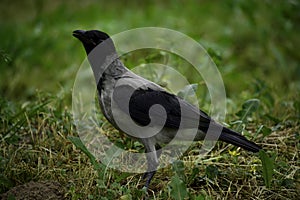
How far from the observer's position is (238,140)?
3939mm

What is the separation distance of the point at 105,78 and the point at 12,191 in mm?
1141

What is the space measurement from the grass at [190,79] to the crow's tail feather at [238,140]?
0.13m

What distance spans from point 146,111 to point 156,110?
0.08m

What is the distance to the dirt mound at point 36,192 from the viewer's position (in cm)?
356

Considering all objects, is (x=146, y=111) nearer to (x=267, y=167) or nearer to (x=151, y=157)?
(x=151, y=157)

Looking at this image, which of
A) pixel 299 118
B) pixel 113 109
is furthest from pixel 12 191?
pixel 299 118

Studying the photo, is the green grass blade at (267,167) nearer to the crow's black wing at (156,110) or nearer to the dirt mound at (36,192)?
the crow's black wing at (156,110)

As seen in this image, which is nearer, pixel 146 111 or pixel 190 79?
pixel 146 111

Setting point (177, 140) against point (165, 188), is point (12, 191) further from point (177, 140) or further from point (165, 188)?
point (177, 140)

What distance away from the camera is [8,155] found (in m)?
4.08

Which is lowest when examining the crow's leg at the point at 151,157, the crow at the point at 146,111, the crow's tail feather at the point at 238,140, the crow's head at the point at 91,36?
the crow's leg at the point at 151,157

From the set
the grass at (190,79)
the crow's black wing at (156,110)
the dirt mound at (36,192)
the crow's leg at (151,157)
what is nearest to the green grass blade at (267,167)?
the grass at (190,79)

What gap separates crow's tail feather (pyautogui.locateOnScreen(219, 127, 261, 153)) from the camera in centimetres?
393

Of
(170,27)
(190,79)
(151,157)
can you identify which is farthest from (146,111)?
(170,27)
